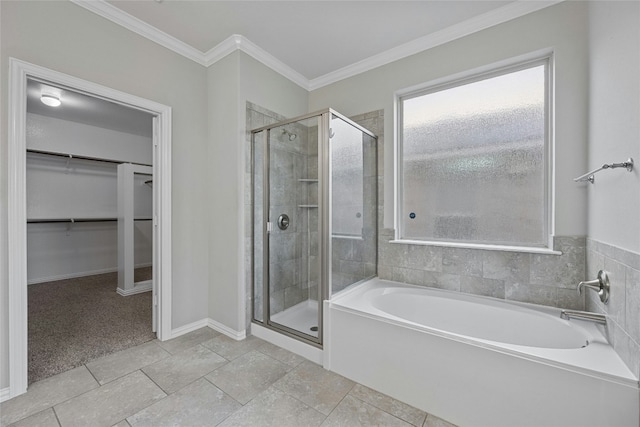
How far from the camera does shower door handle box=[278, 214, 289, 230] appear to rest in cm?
253

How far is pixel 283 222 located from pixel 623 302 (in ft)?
7.33

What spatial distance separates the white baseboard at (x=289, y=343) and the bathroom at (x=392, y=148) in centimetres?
14

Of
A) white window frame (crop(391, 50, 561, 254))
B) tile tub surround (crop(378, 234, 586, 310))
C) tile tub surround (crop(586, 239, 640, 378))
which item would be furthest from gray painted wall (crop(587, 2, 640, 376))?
white window frame (crop(391, 50, 561, 254))

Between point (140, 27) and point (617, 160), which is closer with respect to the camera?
point (617, 160)

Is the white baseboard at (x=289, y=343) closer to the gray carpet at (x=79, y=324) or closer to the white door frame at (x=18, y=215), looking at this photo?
the gray carpet at (x=79, y=324)

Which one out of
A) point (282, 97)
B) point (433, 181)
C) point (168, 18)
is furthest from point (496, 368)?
point (168, 18)

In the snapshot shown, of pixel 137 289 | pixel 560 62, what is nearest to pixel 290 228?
pixel 560 62

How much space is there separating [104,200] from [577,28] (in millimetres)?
6412

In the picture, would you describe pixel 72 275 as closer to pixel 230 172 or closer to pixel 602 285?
pixel 230 172

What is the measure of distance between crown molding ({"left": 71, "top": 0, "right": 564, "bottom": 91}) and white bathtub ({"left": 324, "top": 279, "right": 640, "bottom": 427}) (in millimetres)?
2175

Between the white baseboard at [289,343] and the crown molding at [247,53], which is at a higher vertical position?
the crown molding at [247,53]

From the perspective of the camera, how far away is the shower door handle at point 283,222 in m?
2.53

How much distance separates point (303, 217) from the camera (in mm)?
2441

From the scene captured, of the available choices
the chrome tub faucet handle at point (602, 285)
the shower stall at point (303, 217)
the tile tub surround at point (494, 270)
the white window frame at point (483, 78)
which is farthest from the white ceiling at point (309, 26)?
the chrome tub faucet handle at point (602, 285)
